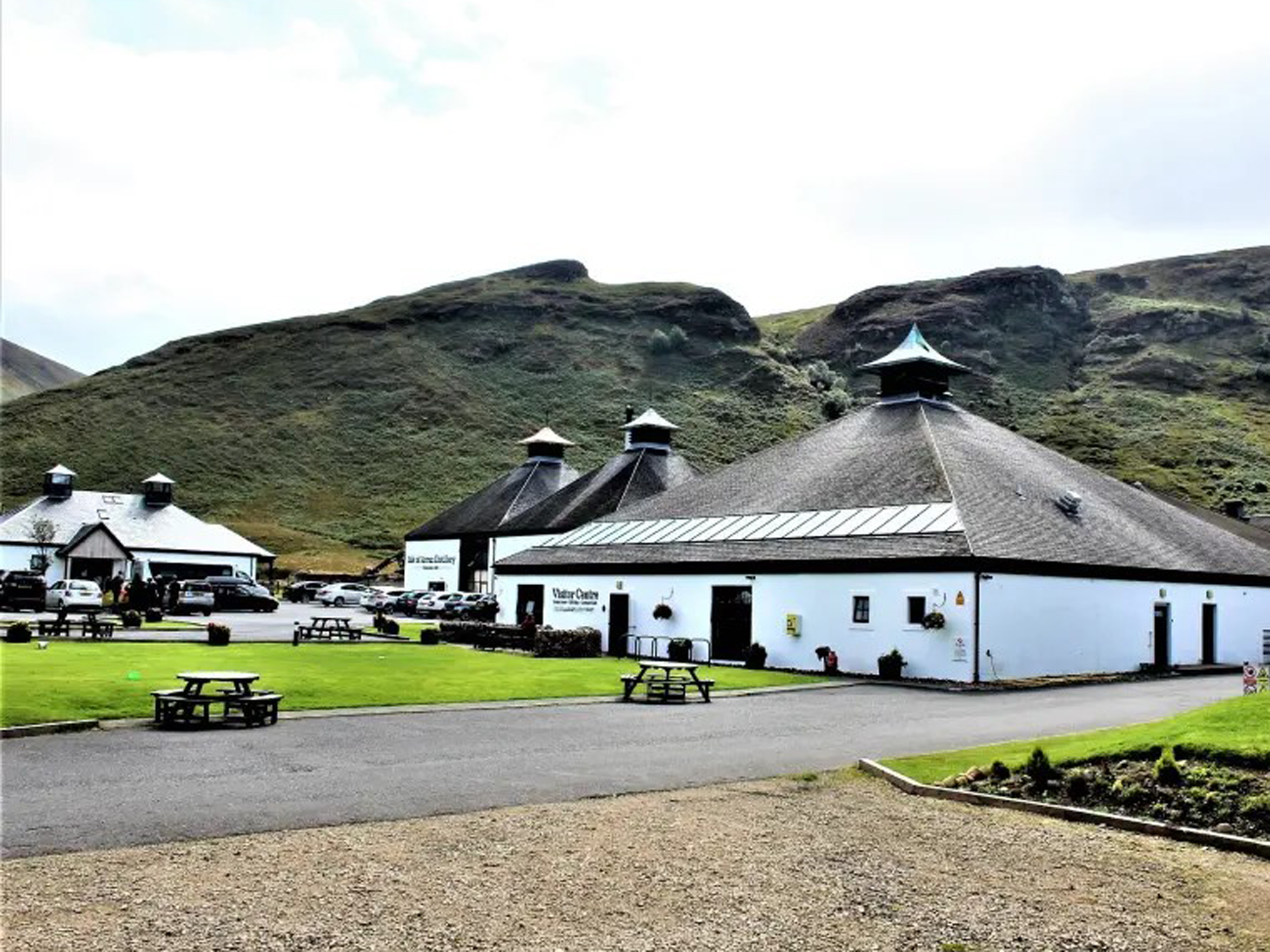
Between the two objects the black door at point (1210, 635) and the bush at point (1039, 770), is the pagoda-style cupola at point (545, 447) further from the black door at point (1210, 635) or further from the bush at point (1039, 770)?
the bush at point (1039, 770)

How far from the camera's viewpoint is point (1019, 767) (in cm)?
1308

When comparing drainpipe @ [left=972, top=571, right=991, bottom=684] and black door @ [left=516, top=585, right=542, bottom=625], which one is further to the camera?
black door @ [left=516, top=585, right=542, bottom=625]

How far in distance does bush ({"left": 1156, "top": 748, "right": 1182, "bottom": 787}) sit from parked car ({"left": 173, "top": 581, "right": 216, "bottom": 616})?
45.0 meters

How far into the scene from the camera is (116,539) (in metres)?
62.4

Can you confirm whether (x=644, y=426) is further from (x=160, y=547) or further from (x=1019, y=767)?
(x=1019, y=767)

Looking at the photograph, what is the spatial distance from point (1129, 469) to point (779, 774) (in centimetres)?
9026

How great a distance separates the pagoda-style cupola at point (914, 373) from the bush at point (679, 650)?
15.3 meters

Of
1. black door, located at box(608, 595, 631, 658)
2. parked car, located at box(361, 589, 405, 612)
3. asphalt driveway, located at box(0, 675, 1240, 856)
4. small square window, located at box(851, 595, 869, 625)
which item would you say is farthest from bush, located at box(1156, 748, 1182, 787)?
parked car, located at box(361, 589, 405, 612)

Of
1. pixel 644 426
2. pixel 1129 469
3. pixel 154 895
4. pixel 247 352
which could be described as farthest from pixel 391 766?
pixel 247 352

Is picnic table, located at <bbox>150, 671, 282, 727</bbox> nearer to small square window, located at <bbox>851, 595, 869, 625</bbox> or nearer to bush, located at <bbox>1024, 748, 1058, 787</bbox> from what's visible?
bush, located at <bbox>1024, 748, 1058, 787</bbox>

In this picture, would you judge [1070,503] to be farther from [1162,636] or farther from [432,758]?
[432,758]

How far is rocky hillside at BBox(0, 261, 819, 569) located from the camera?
10819 centimetres

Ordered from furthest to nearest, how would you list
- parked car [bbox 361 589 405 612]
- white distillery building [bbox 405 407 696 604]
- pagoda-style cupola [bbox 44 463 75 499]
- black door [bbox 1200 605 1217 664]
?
pagoda-style cupola [bbox 44 463 75 499] < parked car [bbox 361 589 405 612] < white distillery building [bbox 405 407 696 604] < black door [bbox 1200 605 1217 664]

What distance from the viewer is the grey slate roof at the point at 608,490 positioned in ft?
186
